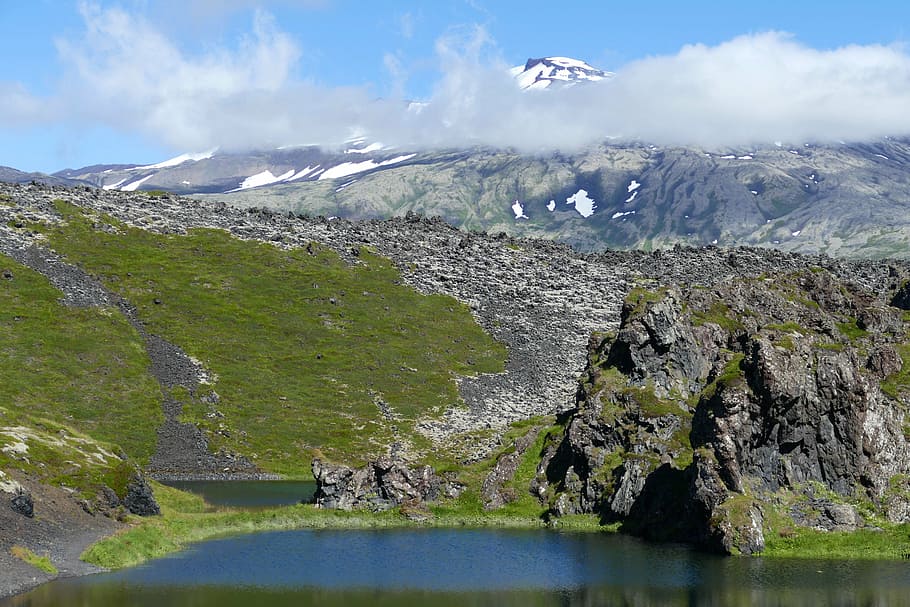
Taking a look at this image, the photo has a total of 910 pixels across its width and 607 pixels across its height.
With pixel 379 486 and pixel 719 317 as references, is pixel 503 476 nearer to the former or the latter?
pixel 379 486

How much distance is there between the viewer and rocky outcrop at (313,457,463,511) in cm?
10969

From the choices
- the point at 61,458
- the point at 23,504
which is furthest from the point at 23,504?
the point at 61,458

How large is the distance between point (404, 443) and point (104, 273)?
75.9m

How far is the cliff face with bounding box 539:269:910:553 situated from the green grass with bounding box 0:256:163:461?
7190 centimetres

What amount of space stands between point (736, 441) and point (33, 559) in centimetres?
6189

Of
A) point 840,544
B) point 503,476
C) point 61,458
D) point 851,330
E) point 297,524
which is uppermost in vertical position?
point 851,330

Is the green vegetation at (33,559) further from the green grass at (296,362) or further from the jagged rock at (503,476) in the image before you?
the green grass at (296,362)

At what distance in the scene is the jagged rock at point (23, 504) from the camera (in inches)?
3041

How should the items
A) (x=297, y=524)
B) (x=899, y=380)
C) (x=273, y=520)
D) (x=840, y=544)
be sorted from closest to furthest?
(x=840, y=544) < (x=297, y=524) < (x=273, y=520) < (x=899, y=380)

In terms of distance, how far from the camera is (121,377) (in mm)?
160000

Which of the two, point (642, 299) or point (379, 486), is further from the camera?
point (642, 299)

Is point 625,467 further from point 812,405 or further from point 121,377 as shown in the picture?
point 121,377

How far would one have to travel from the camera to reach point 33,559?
71.3 metres

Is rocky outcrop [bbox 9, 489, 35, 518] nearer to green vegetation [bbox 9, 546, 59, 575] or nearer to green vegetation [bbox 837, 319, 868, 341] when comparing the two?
green vegetation [bbox 9, 546, 59, 575]
